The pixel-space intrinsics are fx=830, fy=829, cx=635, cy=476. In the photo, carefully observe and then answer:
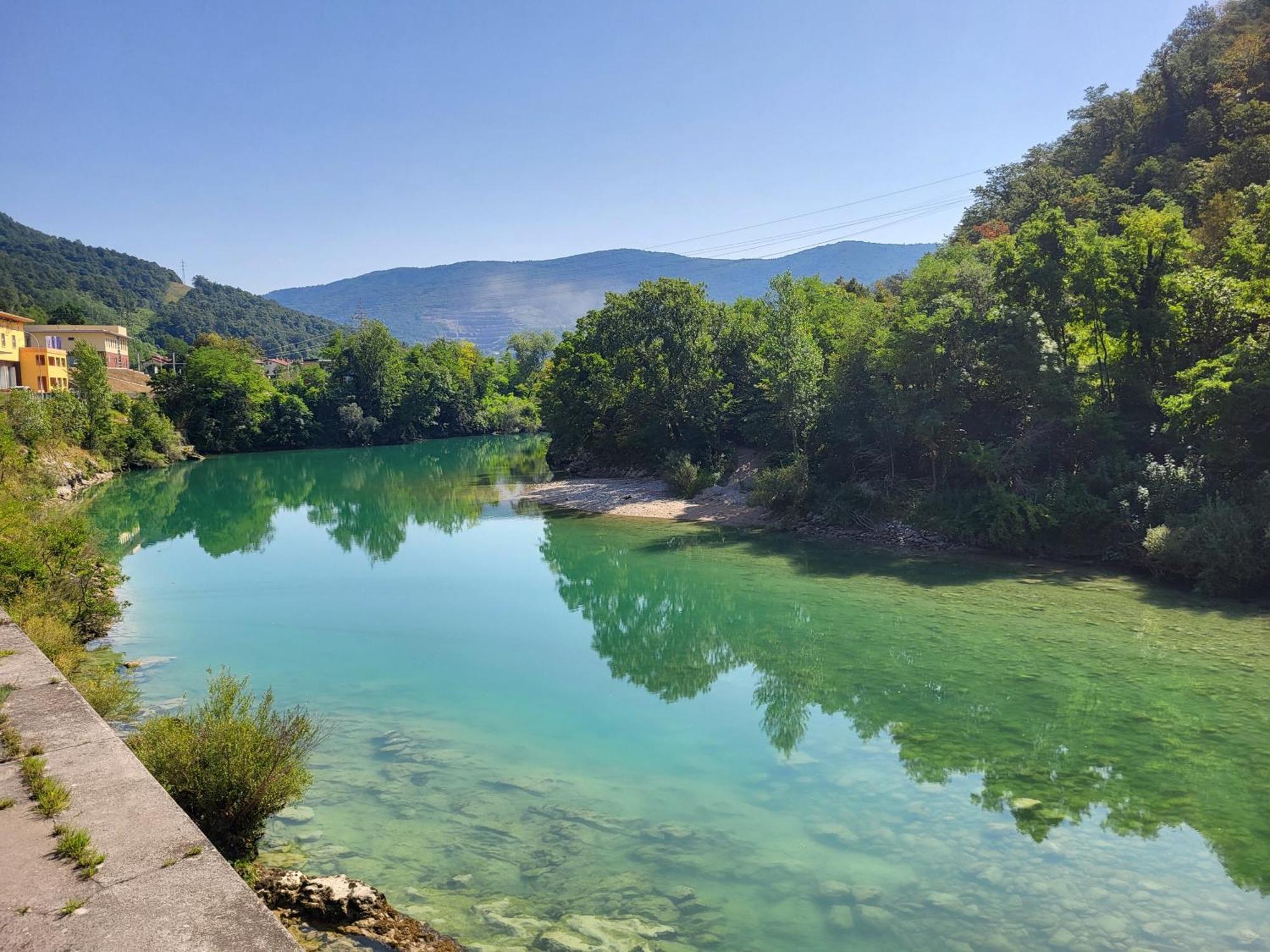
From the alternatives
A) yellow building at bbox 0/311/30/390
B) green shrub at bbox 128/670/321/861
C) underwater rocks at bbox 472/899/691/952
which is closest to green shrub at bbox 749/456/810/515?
underwater rocks at bbox 472/899/691/952

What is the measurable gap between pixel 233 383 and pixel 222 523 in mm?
42565

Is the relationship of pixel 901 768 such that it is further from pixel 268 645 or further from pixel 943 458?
pixel 943 458

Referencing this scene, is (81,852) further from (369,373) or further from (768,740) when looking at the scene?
(369,373)

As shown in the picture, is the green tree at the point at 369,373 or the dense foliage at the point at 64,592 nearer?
the dense foliage at the point at 64,592

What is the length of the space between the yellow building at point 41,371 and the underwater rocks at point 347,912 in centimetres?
6494

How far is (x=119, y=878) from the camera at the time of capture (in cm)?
616

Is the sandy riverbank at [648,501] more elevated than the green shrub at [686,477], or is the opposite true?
the green shrub at [686,477]

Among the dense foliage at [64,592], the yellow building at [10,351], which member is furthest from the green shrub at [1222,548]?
the yellow building at [10,351]

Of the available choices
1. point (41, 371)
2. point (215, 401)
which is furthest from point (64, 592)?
point (215, 401)

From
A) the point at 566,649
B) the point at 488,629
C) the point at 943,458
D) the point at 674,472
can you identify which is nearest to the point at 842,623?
the point at 566,649

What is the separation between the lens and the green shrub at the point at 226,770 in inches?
331

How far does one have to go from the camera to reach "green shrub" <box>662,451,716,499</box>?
39.4 metres

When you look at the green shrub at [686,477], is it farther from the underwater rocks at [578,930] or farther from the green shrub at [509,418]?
the green shrub at [509,418]

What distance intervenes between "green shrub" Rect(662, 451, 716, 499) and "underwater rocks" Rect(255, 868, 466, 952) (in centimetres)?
3156
